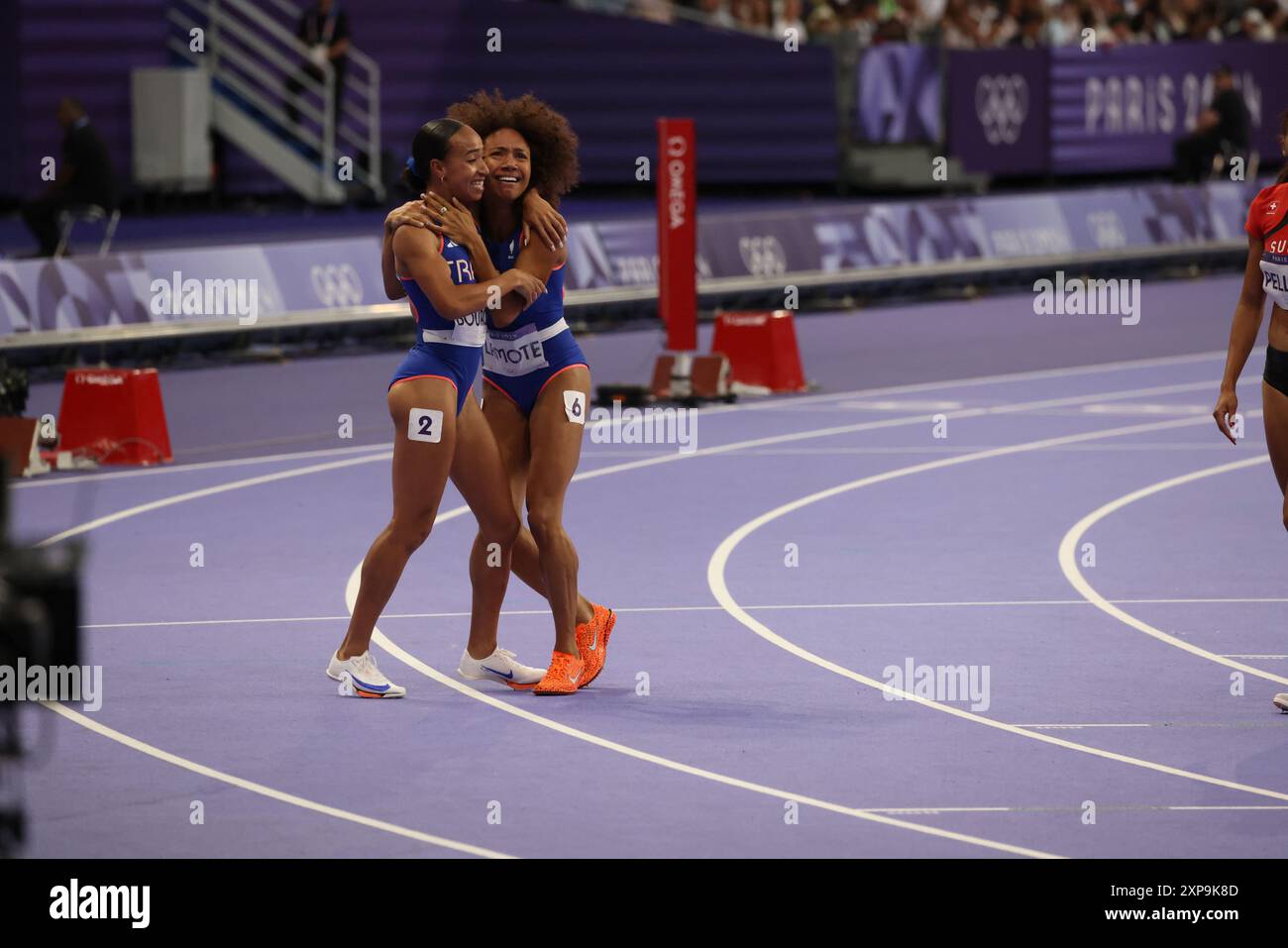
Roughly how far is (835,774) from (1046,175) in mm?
24336

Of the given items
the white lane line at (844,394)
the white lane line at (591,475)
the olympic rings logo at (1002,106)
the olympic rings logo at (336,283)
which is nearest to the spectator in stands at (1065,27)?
the olympic rings logo at (1002,106)

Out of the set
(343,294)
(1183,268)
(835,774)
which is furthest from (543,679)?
(1183,268)

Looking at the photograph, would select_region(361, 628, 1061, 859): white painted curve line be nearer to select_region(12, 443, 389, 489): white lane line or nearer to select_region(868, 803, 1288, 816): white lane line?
select_region(868, 803, 1288, 816): white lane line

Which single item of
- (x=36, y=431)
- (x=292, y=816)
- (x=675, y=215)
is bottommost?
(x=292, y=816)

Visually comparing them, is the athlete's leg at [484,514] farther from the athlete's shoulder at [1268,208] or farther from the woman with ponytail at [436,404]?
the athlete's shoulder at [1268,208]

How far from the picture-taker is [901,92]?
2928 centimetres

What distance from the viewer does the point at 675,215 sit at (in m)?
16.9

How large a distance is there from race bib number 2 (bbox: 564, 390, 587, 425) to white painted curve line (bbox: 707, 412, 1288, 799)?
5.00ft

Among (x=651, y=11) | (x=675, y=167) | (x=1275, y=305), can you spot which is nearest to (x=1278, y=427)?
(x=1275, y=305)

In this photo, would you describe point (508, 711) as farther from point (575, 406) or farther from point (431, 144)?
point (431, 144)

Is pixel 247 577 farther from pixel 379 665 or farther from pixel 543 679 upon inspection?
pixel 543 679

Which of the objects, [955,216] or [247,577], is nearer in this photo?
[247,577]

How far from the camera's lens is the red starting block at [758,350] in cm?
1830

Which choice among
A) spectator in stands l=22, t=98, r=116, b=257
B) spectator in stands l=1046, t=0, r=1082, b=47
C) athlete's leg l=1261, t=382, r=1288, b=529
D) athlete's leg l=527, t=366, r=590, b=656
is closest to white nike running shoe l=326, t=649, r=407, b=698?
athlete's leg l=527, t=366, r=590, b=656
